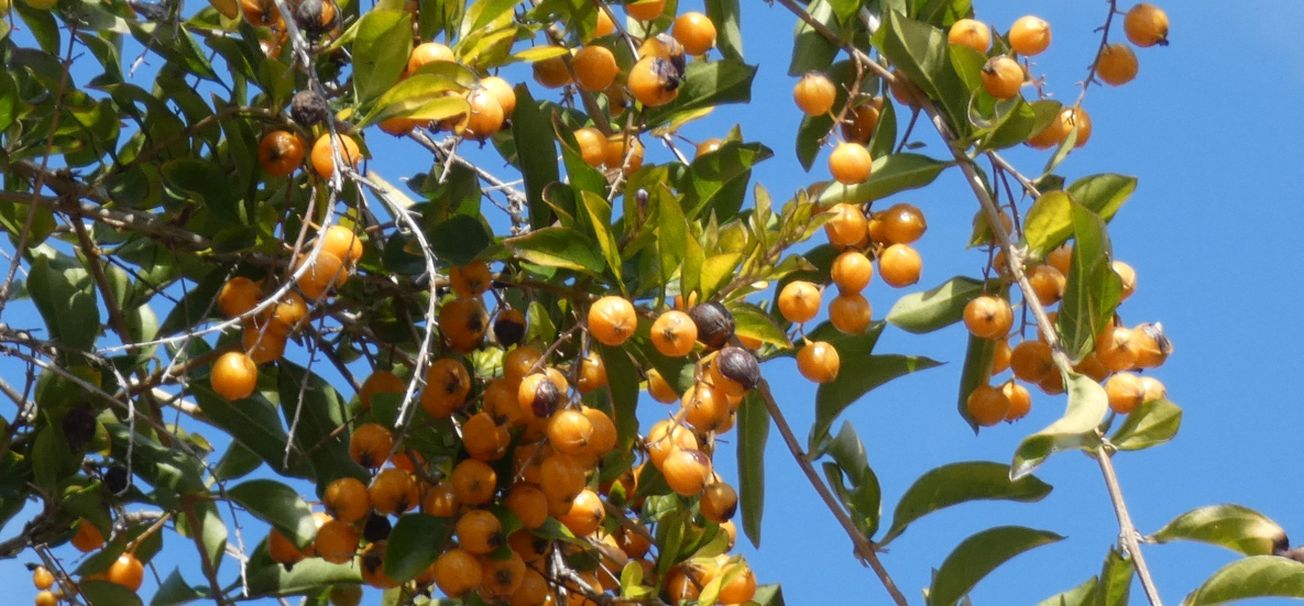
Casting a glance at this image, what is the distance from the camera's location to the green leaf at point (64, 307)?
8.87ft

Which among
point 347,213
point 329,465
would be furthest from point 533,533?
point 347,213

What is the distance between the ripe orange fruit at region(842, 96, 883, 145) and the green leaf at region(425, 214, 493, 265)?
741mm

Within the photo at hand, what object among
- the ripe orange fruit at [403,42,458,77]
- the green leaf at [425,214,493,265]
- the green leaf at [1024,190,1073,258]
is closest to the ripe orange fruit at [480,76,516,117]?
the ripe orange fruit at [403,42,458,77]

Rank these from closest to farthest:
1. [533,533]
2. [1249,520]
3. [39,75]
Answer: [1249,520] < [533,533] < [39,75]

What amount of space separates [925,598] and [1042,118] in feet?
2.61

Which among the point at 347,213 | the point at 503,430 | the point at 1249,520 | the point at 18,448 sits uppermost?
the point at 347,213

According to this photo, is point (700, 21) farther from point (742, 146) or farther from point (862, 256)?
point (862, 256)

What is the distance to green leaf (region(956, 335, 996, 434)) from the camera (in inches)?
97.1

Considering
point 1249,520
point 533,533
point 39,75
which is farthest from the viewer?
point 39,75

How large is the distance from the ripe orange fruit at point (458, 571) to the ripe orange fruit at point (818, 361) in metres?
0.59

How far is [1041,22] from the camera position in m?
2.52

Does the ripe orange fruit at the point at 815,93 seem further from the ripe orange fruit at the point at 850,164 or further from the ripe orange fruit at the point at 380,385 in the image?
the ripe orange fruit at the point at 380,385

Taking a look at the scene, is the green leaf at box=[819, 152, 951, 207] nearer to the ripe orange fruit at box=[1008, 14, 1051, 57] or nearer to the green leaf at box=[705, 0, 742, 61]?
the ripe orange fruit at box=[1008, 14, 1051, 57]

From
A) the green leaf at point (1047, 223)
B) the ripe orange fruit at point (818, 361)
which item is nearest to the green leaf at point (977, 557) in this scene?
the ripe orange fruit at point (818, 361)
